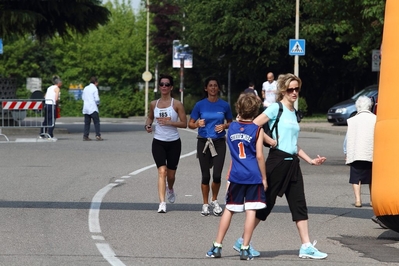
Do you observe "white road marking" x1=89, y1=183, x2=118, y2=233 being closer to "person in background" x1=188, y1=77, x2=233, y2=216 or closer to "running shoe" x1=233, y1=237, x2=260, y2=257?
"person in background" x1=188, y1=77, x2=233, y2=216

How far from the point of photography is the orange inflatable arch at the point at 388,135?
10.5 metres

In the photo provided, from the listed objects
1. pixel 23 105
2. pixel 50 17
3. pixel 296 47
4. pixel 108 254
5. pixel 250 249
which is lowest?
pixel 23 105

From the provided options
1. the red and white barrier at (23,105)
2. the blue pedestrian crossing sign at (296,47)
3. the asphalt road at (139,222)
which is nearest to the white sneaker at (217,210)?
the asphalt road at (139,222)

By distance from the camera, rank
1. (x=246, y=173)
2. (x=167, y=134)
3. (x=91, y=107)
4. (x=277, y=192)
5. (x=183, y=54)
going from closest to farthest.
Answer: (x=246, y=173) < (x=277, y=192) < (x=167, y=134) < (x=91, y=107) < (x=183, y=54)

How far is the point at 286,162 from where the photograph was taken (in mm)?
10164

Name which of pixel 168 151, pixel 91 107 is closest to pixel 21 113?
pixel 91 107

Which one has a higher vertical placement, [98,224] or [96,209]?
[98,224]

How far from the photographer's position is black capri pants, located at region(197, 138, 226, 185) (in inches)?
529

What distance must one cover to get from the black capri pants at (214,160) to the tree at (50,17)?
63.3 feet

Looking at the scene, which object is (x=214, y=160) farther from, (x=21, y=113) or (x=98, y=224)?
(x=21, y=113)

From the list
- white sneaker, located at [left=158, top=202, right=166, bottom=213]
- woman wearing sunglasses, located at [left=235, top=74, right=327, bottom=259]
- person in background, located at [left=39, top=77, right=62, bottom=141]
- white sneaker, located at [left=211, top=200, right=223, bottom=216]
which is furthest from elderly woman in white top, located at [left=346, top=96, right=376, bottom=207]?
person in background, located at [left=39, top=77, right=62, bottom=141]

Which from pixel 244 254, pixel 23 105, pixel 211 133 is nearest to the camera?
pixel 244 254

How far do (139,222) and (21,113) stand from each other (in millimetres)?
21161

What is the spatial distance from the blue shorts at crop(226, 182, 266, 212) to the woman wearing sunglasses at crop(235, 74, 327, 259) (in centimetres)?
21
